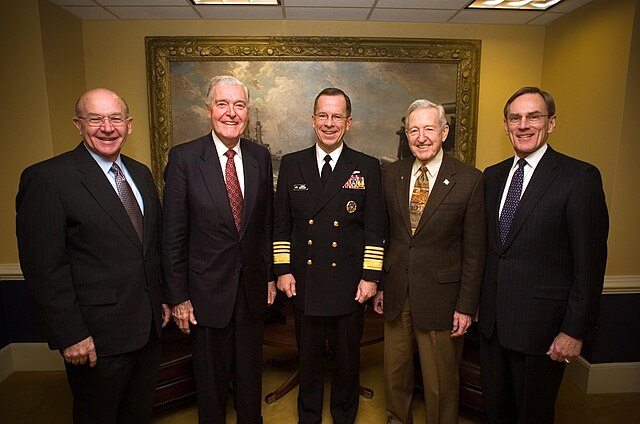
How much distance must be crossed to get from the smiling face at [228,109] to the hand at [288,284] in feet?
2.69

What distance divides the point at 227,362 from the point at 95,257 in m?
0.91

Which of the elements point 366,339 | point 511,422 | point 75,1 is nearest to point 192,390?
point 366,339

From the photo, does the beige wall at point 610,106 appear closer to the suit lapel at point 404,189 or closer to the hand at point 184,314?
the suit lapel at point 404,189

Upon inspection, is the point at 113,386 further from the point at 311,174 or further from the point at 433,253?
the point at 433,253

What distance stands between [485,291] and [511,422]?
681mm

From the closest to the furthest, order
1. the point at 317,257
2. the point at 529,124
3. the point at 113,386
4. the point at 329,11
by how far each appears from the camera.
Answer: the point at 113,386, the point at 529,124, the point at 317,257, the point at 329,11

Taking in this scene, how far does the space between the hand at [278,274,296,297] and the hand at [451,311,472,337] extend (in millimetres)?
878

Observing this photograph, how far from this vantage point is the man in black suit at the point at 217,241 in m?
2.02

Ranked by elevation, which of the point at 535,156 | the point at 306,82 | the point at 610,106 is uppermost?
the point at 306,82

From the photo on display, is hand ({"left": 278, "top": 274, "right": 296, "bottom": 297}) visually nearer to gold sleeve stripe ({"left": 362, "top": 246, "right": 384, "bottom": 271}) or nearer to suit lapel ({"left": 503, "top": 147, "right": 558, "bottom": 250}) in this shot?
gold sleeve stripe ({"left": 362, "top": 246, "right": 384, "bottom": 271})

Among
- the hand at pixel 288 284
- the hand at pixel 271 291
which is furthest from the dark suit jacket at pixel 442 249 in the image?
the hand at pixel 271 291

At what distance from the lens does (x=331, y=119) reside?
2203 millimetres

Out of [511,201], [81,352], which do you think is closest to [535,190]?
[511,201]

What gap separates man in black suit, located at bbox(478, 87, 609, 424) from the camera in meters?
1.80
